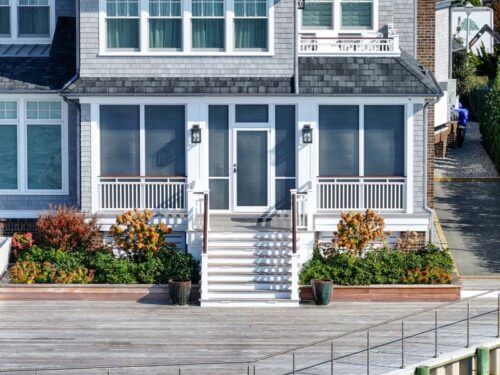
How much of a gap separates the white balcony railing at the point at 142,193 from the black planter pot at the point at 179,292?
3.33 m

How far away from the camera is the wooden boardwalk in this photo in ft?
89.0

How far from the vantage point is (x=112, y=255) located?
33688 mm

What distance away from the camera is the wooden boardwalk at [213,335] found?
27.1 m

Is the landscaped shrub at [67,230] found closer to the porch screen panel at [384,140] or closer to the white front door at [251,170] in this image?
the white front door at [251,170]

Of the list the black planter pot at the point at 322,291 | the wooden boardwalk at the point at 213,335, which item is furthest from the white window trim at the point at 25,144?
the black planter pot at the point at 322,291

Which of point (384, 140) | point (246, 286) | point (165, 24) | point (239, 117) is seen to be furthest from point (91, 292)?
point (384, 140)

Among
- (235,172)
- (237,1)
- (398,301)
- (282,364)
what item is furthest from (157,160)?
(282,364)

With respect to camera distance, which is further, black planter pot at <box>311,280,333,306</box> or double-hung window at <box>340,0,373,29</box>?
double-hung window at <box>340,0,373,29</box>

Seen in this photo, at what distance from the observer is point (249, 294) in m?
32.0

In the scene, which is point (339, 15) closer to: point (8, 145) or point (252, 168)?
point (252, 168)

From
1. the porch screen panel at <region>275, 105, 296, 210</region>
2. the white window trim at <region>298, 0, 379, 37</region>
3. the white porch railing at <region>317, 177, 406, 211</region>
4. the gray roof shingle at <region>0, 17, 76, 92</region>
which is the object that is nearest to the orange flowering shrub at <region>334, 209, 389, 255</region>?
the white porch railing at <region>317, 177, 406, 211</region>

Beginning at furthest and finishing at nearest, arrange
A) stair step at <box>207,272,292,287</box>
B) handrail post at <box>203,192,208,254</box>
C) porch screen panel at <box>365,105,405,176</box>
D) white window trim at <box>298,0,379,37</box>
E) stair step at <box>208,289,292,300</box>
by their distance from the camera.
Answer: white window trim at <box>298,0,379,37</box> < porch screen panel at <box>365,105,405,176</box> < handrail post at <box>203,192,208,254</box> < stair step at <box>207,272,292,287</box> < stair step at <box>208,289,292,300</box>

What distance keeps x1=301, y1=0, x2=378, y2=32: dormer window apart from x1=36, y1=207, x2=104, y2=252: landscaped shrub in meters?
7.54

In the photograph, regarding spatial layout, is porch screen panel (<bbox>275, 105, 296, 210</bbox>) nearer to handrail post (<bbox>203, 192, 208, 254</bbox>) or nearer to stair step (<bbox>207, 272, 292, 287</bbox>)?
handrail post (<bbox>203, 192, 208, 254</bbox>)
